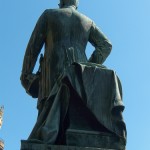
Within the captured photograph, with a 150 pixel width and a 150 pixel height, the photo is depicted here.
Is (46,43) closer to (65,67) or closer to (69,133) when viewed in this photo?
(65,67)

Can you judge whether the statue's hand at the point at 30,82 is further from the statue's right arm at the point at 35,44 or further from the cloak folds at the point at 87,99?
the cloak folds at the point at 87,99

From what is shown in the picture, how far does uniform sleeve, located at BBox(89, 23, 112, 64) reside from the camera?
9109mm

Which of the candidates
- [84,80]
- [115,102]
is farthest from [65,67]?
[115,102]

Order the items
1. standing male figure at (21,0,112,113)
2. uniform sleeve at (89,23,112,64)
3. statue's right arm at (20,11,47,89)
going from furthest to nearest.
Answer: uniform sleeve at (89,23,112,64) < statue's right arm at (20,11,47,89) < standing male figure at (21,0,112,113)

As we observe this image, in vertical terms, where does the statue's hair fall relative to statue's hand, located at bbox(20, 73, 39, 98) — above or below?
above

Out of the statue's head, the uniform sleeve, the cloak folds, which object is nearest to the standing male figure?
the uniform sleeve

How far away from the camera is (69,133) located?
7438 millimetres

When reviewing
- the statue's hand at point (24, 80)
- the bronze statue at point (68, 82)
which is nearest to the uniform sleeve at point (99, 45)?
the bronze statue at point (68, 82)

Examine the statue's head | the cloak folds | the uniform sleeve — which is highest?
the statue's head

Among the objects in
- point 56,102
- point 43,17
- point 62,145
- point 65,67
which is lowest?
point 62,145

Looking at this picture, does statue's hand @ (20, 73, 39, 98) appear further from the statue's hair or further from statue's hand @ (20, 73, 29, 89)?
the statue's hair

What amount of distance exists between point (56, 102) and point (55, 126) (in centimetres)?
43

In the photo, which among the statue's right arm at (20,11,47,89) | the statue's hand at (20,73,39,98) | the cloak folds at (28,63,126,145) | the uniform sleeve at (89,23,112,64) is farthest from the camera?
the uniform sleeve at (89,23,112,64)

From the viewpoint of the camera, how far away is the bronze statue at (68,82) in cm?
764
